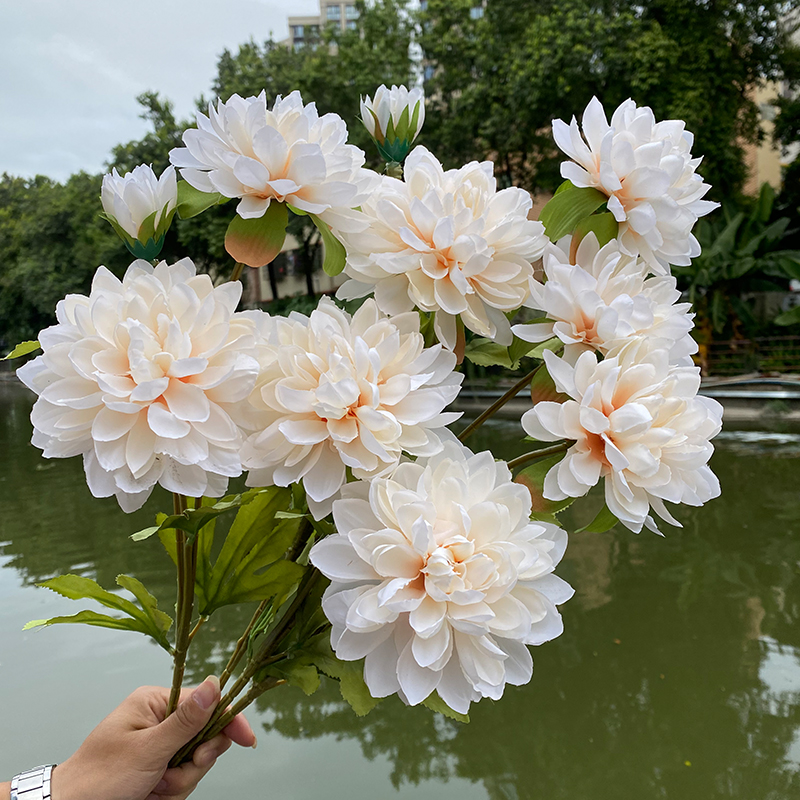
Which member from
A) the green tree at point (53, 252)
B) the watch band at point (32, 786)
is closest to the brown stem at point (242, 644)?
the watch band at point (32, 786)

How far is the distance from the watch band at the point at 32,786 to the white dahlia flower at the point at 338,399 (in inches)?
19.5

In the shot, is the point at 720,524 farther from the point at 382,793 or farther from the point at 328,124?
the point at 328,124

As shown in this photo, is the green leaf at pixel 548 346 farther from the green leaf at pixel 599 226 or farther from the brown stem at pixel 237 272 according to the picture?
the brown stem at pixel 237 272

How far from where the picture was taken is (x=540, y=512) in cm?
51

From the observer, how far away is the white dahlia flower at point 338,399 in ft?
1.43

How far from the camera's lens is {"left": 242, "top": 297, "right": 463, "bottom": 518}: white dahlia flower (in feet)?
1.43

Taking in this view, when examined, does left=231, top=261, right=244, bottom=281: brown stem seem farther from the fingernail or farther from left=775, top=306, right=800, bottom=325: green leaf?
left=775, top=306, right=800, bottom=325: green leaf

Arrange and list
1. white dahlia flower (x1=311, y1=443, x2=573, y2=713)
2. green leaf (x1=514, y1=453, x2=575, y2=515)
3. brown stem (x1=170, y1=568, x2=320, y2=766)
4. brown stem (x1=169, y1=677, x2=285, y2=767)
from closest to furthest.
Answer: white dahlia flower (x1=311, y1=443, x2=573, y2=713), green leaf (x1=514, y1=453, x2=575, y2=515), brown stem (x1=170, y1=568, x2=320, y2=766), brown stem (x1=169, y1=677, x2=285, y2=767)

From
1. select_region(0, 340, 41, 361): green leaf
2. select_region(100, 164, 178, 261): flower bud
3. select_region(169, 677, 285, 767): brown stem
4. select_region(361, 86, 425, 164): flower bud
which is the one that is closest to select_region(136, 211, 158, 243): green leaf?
select_region(100, 164, 178, 261): flower bud

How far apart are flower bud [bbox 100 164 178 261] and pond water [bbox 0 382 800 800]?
2379 millimetres

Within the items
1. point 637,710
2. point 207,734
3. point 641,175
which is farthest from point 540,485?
point 637,710

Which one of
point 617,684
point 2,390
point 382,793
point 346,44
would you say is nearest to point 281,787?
→ point 382,793

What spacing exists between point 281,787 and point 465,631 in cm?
245

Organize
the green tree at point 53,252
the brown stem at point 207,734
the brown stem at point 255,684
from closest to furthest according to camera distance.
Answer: the brown stem at point 255,684
the brown stem at point 207,734
the green tree at point 53,252
